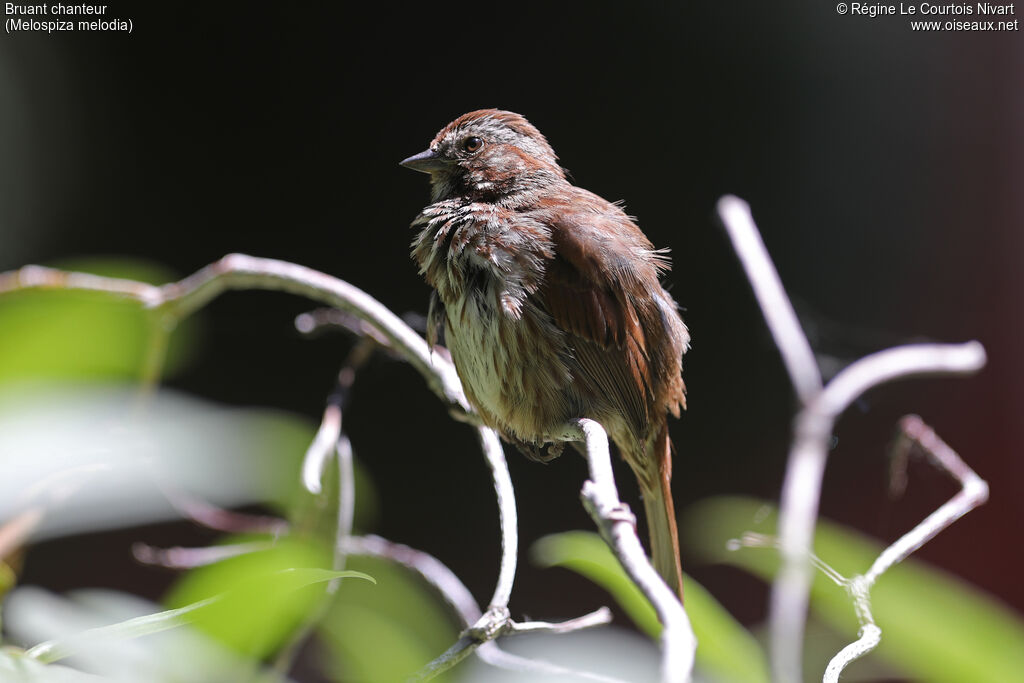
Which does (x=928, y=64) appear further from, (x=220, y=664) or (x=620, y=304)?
(x=220, y=664)

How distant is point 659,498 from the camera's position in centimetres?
187

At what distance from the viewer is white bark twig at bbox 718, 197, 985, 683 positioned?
1.03 metres

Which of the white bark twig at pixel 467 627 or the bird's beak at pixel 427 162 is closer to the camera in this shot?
the white bark twig at pixel 467 627

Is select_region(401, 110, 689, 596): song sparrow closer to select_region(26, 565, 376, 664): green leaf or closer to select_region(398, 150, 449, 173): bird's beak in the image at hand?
select_region(398, 150, 449, 173): bird's beak

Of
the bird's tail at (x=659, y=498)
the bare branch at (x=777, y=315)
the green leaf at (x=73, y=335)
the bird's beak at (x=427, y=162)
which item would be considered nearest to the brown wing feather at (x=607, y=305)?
the bird's tail at (x=659, y=498)

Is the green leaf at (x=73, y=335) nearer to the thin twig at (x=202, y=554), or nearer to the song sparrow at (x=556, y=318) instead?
the thin twig at (x=202, y=554)

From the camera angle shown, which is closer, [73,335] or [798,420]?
[798,420]

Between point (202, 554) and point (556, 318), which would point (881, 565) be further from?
point (202, 554)

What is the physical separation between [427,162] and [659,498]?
3.21ft

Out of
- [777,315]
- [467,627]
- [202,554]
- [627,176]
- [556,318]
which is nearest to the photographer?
[467,627]

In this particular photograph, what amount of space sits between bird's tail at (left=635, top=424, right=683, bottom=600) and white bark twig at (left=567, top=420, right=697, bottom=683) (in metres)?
0.75

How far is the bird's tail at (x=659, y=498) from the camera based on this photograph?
1.80m

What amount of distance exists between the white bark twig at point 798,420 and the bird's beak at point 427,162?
27.3 inches

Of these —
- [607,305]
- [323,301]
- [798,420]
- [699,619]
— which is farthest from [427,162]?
[699,619]
